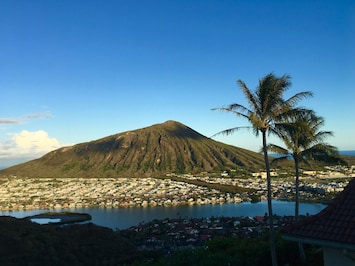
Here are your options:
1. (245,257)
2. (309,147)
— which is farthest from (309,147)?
(245,257)

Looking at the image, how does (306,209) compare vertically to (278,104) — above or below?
below

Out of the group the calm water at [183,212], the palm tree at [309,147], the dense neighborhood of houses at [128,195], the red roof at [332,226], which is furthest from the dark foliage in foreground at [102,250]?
the dense neighborhood of houses at [128,195]

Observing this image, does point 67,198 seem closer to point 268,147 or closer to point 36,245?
point 36,245

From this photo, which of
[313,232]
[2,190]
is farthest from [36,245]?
[2,190]

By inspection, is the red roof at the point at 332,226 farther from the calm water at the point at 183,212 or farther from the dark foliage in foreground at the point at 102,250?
the calm water at the point at 183,212

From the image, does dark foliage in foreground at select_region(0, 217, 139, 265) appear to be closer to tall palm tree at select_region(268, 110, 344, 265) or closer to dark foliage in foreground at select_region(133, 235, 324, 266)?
dark foliage in foreground at select_region(133, 235, 324, 266)

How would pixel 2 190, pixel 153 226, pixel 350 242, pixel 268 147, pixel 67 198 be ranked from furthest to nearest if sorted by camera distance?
pixel 2 190 → pixel 67 198 → pixel 153 226 → pixel 268 147 → pixel 350 242

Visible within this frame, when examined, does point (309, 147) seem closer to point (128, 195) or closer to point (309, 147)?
point (309, 147)
